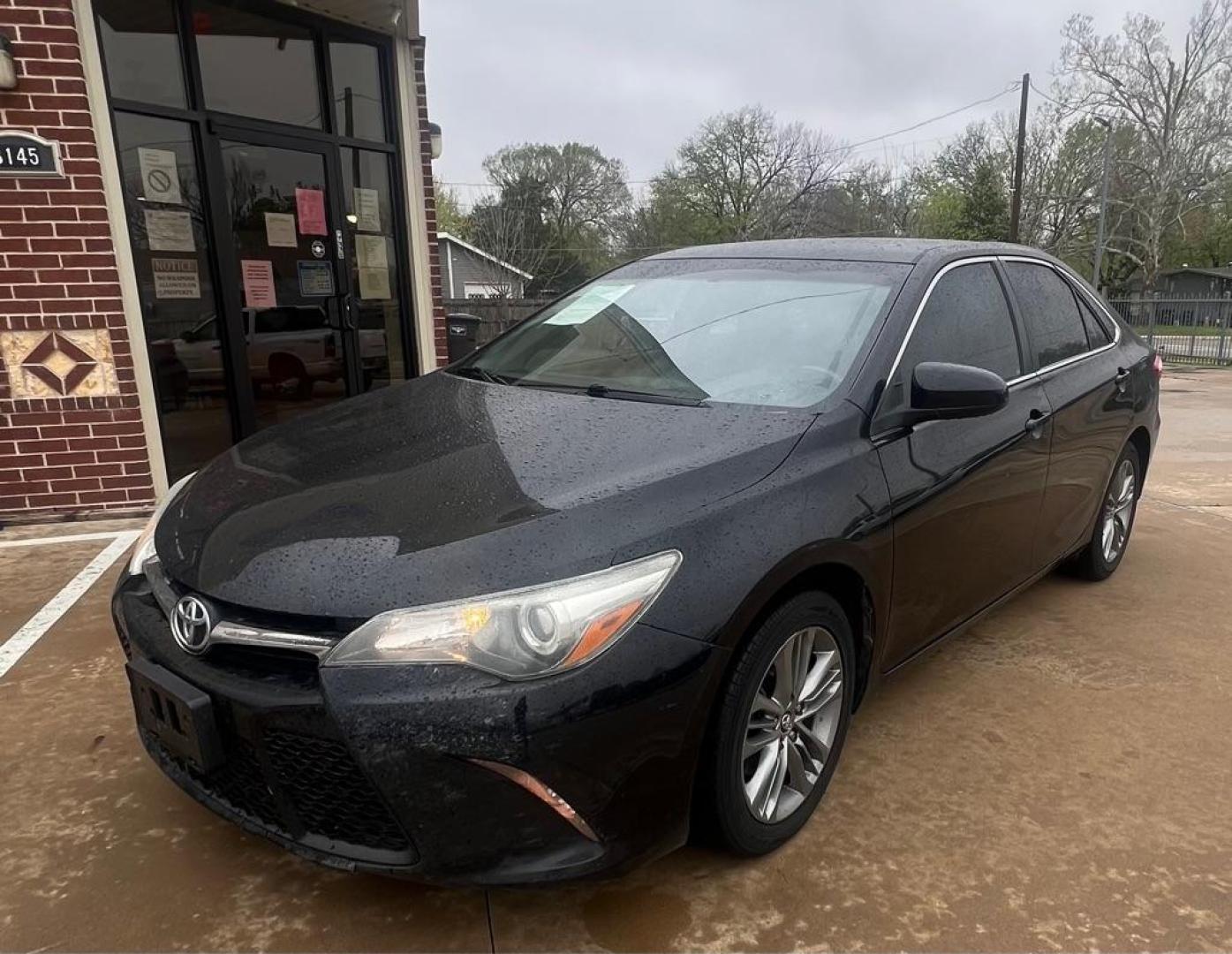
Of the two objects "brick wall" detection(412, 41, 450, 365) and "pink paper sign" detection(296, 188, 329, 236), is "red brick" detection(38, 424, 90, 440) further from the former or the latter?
"brick wall" detection(412, 41, 450, 365)

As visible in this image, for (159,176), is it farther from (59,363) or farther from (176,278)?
(59,363)

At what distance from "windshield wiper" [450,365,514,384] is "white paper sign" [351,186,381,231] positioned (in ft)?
13.4

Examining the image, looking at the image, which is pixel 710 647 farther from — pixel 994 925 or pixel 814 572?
pixel 994 925

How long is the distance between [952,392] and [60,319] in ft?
15.9

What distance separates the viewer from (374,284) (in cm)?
698

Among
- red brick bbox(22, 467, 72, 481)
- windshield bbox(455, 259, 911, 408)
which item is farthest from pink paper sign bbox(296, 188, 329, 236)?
windshield bbox(455, 259, 911, 408)

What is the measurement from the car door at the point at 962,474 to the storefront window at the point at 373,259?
4972 mm

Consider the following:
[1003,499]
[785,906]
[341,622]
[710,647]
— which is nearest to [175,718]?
[341,622]

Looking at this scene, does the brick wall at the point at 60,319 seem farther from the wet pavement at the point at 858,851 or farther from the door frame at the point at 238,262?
the wet pavement at the point at 858,851

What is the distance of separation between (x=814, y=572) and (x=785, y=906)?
782mm

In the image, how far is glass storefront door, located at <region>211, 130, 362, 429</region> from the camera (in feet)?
20.0

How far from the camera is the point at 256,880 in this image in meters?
2.16

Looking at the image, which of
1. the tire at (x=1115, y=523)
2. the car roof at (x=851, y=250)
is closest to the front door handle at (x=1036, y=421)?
the car roof at (x=851, y=250)

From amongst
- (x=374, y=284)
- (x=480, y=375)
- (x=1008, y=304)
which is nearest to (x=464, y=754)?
(x=480, y=375)
